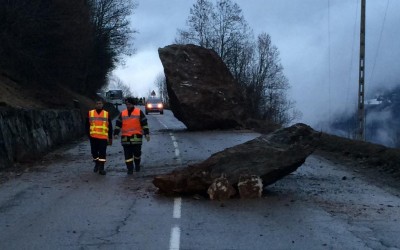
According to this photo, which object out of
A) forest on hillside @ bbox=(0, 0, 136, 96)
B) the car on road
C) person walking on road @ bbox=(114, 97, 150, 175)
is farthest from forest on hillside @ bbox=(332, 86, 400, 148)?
person walking on road @ bbox=(114, 97, 150, 175)

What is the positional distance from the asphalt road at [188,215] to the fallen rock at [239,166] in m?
0.30

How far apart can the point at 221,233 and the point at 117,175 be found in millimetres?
6818

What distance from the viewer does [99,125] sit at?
15.2 m

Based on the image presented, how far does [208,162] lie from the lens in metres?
11.2

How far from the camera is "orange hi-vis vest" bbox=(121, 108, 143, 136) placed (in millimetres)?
14852

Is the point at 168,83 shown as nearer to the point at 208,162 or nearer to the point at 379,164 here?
the point at 379,164

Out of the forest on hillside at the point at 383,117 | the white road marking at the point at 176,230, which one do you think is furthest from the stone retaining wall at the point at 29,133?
the forest on hillside at the point at 383,117

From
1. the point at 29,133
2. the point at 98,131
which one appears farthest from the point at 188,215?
the point at 29,133

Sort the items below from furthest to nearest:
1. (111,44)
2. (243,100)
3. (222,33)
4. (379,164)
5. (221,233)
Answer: (222,33) < (111,44) < (243,100) < (379,164) < (221,233)

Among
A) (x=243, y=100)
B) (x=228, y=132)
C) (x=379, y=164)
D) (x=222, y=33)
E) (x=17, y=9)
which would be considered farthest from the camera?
(x=222, y=33)

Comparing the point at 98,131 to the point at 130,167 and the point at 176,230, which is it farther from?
the point at 176,230

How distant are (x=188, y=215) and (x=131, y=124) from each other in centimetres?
594

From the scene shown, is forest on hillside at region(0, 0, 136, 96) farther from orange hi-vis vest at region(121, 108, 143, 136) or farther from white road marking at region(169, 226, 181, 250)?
white road marking at region(169, 226, 181, 250)

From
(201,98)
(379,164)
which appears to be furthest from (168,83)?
(379,164)
